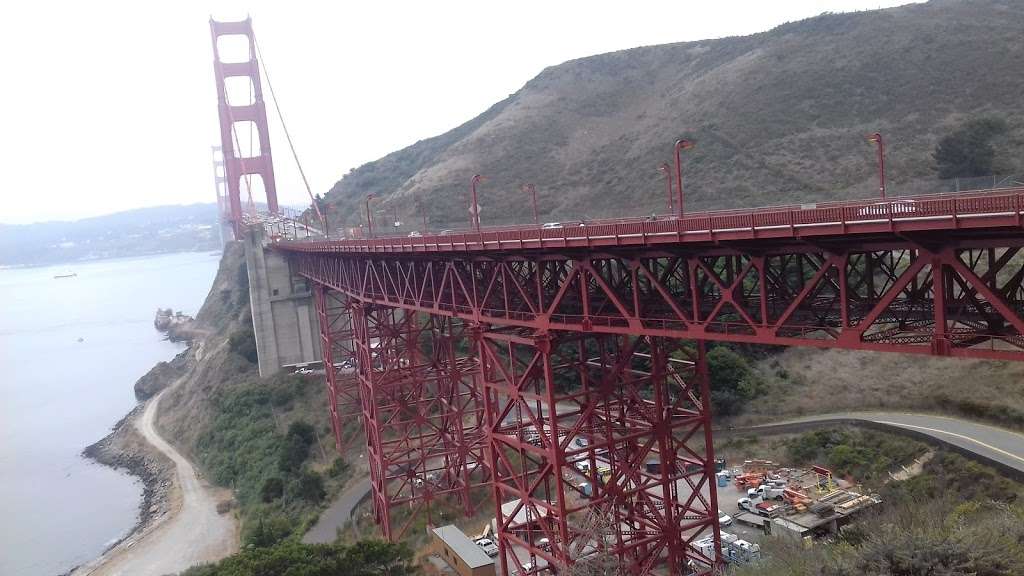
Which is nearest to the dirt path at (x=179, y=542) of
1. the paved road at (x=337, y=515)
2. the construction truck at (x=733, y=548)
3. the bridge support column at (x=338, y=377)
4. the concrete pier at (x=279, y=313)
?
the paved road at (x=337, y=515)

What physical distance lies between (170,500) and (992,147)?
43616mm

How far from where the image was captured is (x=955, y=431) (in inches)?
971

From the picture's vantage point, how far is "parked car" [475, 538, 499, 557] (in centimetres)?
2214

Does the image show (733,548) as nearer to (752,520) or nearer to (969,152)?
(752,520)

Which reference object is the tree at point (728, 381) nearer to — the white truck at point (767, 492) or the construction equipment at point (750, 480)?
the construction equipment at point (750, 480)

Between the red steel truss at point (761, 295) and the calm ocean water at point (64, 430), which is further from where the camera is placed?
the calm ocean water at point (64, 430)

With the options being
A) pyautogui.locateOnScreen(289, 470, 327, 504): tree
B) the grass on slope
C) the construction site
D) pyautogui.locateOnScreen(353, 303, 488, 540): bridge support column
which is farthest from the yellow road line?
pyautogui.locateOnScreen(289, 470, 327, 504): tree

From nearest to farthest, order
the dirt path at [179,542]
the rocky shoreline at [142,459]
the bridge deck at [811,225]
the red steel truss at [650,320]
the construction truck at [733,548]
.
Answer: the bridge deck at [811,225], the red steel truss at [650,320], the construction truck at [733,548], the dirt path at [179,542], the rocky shoreline at [142,459]

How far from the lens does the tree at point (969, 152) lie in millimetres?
37766

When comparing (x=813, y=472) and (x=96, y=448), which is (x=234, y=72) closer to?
(x=96, y=448)

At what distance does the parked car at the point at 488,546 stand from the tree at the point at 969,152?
2930 centimetres

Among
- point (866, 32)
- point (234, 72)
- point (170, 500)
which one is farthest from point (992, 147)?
point (234, 72)

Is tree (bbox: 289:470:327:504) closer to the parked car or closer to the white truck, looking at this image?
the parked car

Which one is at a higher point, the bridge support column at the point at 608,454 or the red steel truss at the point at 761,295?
the red steel truss at the point at 761,295
